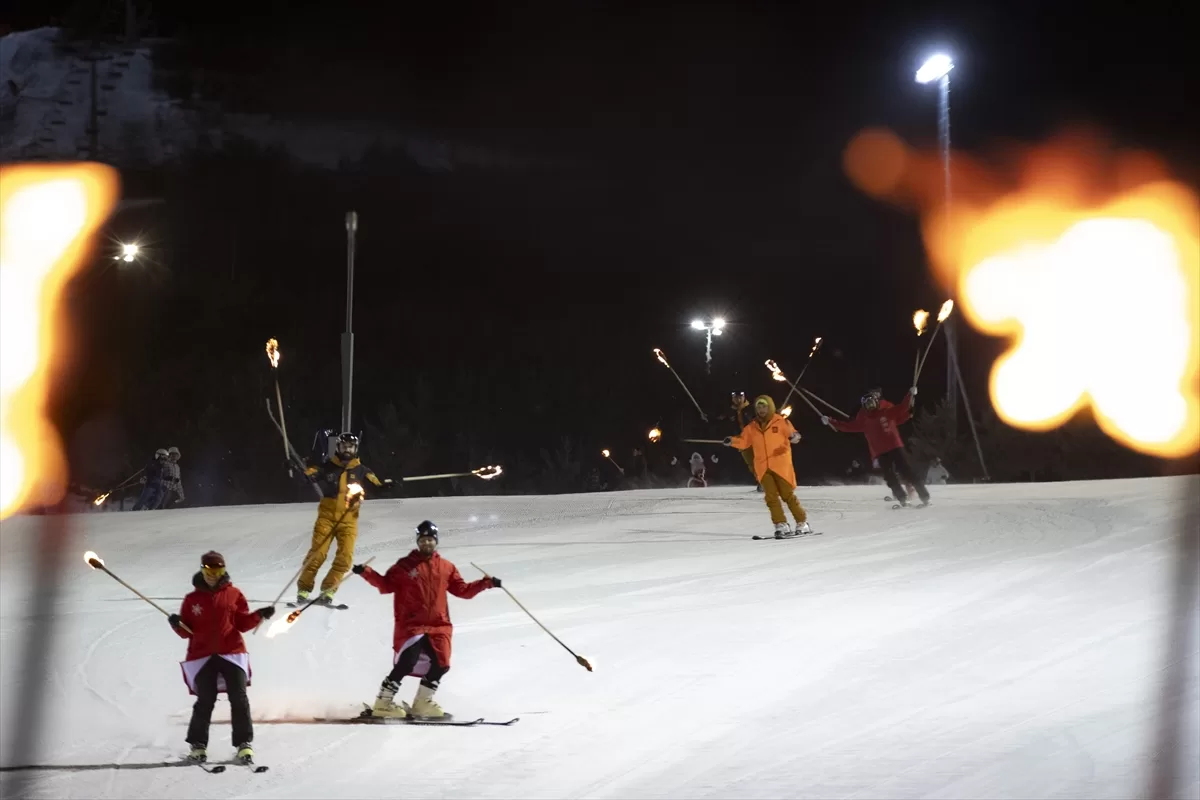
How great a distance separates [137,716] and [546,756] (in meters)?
3.00

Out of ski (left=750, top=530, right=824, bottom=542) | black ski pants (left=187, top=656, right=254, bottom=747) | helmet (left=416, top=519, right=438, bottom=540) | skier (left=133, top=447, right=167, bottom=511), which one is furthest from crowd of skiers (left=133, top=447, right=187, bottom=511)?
black ski pants (left=187, top=656, right=254, bottom=747)

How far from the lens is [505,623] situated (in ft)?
34.1

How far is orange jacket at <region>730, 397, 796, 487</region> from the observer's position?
1382 cm

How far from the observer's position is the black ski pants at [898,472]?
53.4ft

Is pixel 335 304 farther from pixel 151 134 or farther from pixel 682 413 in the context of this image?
pixel 682 413

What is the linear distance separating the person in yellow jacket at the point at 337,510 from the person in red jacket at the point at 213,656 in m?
3.18

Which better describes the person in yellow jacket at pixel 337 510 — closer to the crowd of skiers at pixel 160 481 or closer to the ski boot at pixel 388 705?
the ski boot at pixel 388 705

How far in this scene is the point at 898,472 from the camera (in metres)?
17.0

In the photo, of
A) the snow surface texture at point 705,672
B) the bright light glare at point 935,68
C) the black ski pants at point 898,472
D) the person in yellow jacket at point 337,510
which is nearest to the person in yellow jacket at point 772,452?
the snow surface texture at point 705,672

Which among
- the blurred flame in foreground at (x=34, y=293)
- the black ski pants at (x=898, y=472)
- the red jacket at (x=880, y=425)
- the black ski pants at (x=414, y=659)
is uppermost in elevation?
the blurred flame in foreground at (x=34, y=293)

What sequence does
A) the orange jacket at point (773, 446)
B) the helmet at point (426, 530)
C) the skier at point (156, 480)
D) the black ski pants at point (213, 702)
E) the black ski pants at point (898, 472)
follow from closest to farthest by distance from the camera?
the black ski pants at point (213, 702) < the helmet at point (426, 530) < the orange jacket at point (773, 446) < the black ski pants at point (898, 472) < the skier at point (156, 480)

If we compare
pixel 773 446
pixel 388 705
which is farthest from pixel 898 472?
pixel 388 705

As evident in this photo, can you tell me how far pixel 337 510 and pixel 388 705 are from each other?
10.7 feet

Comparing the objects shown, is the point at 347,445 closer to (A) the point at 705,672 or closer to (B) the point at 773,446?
(A) the point at 705,672
